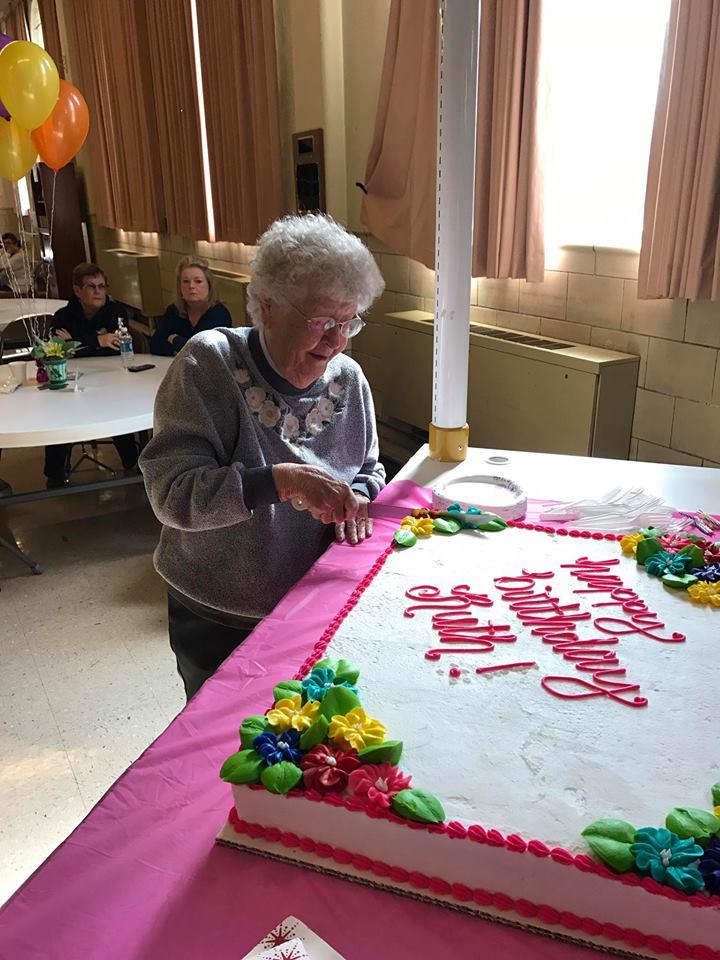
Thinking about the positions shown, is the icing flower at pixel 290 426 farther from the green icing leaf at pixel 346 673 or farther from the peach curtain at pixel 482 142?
the peach curtain at pixel 482 142

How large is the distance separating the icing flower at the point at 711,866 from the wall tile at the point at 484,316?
299 centimetres

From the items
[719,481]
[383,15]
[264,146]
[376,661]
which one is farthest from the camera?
[264,146]

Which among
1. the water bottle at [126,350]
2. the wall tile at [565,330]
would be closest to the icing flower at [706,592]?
the wall tile at [565,330]

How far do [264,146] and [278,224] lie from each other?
3.52 metres

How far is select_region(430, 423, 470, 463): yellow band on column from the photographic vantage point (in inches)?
68.6

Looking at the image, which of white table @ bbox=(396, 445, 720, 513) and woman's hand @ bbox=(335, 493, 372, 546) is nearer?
woman's hand @ bbox=(335, 493, 372, 546)

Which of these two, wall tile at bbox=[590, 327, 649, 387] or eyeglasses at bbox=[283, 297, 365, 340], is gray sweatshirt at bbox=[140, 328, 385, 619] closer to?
eyeglasses at bbox=[283, 297, 365, 340]

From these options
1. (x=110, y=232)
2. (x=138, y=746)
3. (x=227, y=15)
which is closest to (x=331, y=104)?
(x=227, y=15)

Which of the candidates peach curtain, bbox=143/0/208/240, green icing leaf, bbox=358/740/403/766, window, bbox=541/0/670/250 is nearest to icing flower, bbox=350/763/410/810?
green icing leaf, bbox=358/740/403/766

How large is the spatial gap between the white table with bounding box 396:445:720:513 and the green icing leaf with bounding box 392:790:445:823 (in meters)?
0.91

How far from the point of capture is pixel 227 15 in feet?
15.0

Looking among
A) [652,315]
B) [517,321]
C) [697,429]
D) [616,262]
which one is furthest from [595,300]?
[697,429]

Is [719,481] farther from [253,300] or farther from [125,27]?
[125,27]

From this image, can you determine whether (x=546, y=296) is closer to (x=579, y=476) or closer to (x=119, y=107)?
(x=579, y=476)
